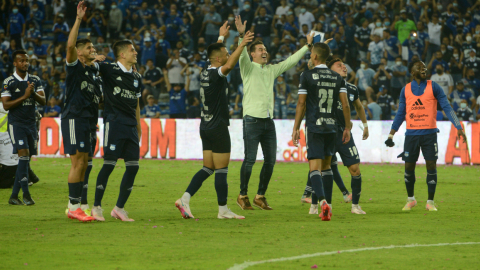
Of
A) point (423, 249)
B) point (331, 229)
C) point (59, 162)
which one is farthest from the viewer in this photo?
point (59, 162)

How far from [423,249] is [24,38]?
23.4 metres

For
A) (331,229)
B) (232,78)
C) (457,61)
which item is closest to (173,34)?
(232,78)

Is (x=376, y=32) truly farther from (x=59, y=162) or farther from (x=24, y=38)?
(x=24, y=38)

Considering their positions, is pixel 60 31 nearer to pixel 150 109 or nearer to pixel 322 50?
pixel 150 109

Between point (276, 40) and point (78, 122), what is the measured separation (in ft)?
51.5

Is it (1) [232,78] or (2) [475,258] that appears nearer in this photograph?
→ (2) [475,258]

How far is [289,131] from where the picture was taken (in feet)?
63.7

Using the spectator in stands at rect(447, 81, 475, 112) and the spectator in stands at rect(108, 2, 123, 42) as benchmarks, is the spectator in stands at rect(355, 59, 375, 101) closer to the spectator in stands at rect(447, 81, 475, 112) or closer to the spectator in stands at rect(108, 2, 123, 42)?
the spectator in stands at rect(447, 81, 475, 112)

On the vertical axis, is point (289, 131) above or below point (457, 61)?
Result: below

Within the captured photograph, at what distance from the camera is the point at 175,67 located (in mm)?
22797

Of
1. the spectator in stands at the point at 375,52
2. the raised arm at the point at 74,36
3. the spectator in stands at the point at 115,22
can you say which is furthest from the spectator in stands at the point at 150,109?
the raised arm at the point at 74,36

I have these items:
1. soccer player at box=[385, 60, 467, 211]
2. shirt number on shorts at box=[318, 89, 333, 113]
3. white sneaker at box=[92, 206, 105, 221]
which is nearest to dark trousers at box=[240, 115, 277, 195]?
shirt number on shorts at box=[318, 89, 333, 113]

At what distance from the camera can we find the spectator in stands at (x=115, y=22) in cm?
2552

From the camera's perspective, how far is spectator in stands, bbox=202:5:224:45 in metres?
23.8
